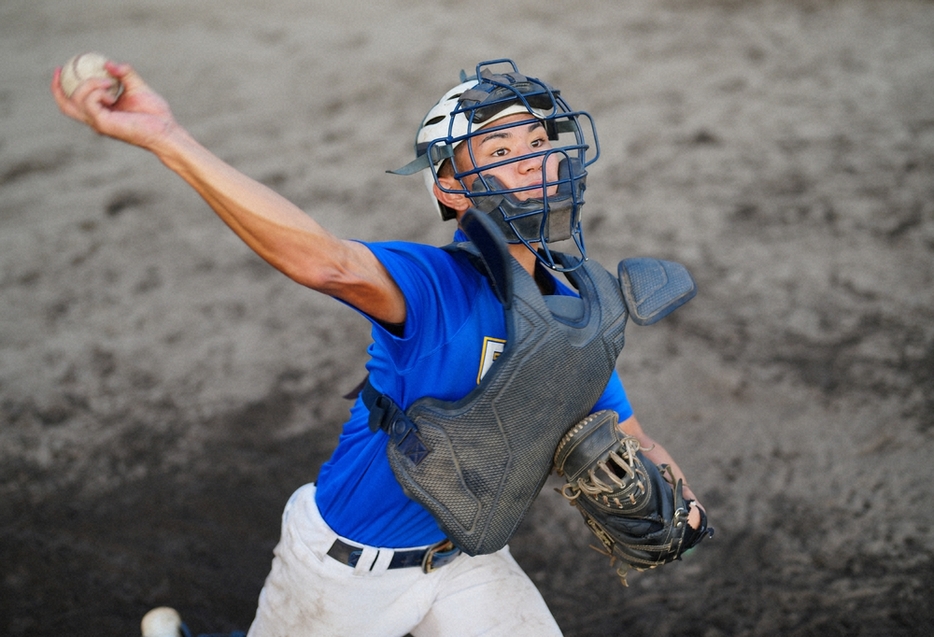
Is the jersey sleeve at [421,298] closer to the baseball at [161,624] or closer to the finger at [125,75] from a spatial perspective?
the finger at [125,75]

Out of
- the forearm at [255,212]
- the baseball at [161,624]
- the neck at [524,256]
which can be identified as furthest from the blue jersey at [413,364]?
the baseball at [161,624]

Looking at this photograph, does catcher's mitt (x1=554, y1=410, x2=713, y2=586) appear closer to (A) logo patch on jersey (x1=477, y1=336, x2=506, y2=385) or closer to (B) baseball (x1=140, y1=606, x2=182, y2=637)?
(A) logo patch on jersey (x1=477, y1=336, x2=506, y2=385)

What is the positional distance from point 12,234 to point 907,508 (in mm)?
5959

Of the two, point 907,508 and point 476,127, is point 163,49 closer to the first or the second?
point 476,127

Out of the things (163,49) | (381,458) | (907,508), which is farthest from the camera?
(163,49)

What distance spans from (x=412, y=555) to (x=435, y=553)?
2.7 inches

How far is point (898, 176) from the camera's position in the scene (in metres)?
5.43

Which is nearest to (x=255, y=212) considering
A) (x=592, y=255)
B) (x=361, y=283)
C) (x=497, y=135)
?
(x=361, y=283)

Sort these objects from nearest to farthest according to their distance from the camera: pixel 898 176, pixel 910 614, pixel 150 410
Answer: pixel 910 614 < pixel 150 410 < pixel 898 176

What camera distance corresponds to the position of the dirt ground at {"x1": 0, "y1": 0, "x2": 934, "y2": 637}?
138 inches

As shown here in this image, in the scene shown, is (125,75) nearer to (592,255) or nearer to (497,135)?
(497,135)

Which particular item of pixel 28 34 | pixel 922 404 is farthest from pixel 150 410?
pixel 28 34

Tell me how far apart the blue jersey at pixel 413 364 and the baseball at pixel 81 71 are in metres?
0.71

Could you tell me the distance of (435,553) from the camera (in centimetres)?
231
